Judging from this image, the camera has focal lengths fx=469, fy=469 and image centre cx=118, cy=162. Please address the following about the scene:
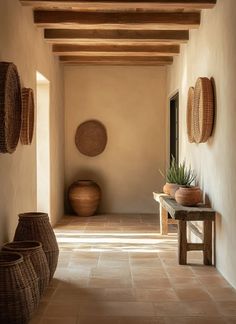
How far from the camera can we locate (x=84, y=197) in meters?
8.13

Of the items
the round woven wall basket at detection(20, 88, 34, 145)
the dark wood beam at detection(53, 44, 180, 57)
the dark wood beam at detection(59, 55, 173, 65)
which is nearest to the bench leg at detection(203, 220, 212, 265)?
the round woven wall basket at detection(20, 88, 34, 145)

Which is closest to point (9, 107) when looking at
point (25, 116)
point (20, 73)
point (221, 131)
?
point (25, 116)

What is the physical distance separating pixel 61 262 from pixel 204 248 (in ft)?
4.87

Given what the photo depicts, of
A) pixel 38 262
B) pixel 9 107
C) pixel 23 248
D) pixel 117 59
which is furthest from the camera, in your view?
pixel 117 59

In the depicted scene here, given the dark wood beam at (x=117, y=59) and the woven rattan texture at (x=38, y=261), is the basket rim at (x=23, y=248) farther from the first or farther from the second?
the dark wood beam at (x=117, y=59)

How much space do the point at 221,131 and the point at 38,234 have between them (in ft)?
6.46

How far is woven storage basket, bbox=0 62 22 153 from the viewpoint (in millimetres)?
3627

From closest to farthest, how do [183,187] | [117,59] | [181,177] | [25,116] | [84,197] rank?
1. [25,116]
2. [183,187]
3. [181,177]
4. [117,59]
5. [84,197]

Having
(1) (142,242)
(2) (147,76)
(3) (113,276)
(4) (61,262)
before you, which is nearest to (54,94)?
(2) (147,76)

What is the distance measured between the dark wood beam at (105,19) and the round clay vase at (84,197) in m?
3.44

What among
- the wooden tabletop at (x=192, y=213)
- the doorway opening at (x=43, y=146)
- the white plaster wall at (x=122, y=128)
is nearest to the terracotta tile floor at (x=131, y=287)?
the wooden tabletop at (x=192, y=213)

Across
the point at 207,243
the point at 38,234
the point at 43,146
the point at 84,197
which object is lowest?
the point at 207,243

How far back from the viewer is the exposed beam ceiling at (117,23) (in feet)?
15.1

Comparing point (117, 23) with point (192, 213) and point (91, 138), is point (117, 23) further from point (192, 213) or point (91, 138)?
point (91, 138)
